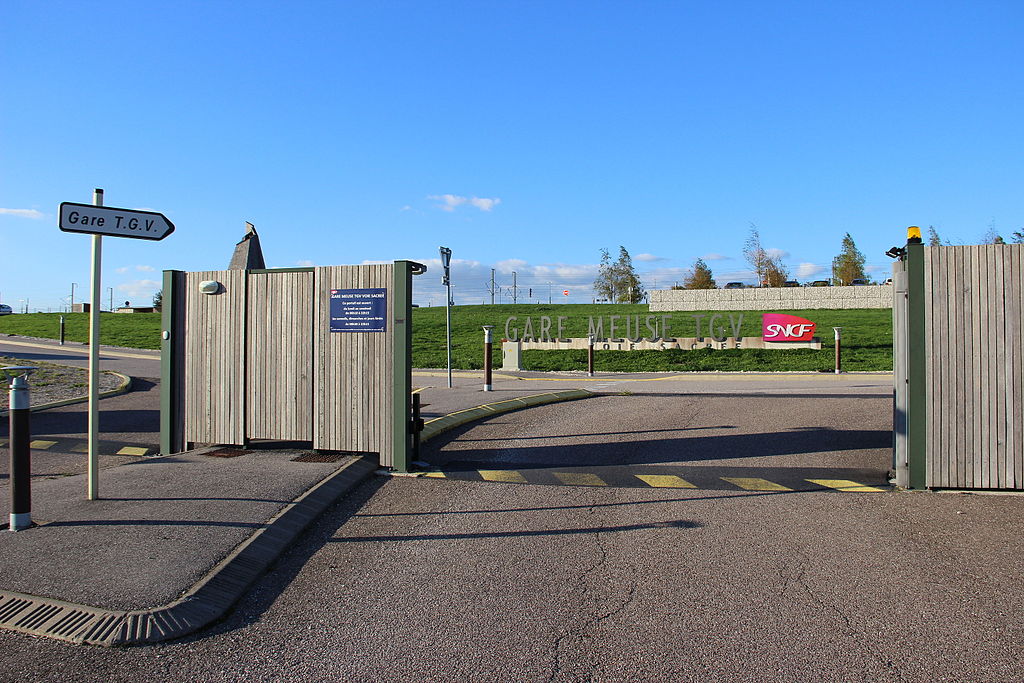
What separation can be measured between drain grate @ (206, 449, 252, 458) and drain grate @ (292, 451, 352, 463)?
74cm

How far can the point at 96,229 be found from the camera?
18.9 ft

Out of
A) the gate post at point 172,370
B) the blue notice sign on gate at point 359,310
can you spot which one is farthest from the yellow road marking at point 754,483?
the gate post at point 172,370

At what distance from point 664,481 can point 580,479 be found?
2.69 ft

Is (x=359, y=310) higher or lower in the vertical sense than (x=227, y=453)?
higher

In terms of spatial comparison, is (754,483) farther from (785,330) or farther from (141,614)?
(785,330)

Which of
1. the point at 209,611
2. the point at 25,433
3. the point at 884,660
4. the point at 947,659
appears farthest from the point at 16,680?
the point at 947,659

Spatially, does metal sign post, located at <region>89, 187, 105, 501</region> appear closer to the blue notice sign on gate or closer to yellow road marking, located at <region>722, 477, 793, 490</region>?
the blue notice sign on gate

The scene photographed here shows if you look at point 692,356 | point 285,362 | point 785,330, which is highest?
point 785,330

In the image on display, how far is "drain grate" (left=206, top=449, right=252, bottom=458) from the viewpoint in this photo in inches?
316

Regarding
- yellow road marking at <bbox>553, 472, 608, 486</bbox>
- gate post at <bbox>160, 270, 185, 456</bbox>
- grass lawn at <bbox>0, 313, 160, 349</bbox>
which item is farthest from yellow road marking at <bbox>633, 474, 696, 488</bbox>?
grass lawn at <bbox>0, 313, 160, 349</bbox>

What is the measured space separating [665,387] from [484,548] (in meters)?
12.8

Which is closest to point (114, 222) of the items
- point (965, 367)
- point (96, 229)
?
point (96, 229)

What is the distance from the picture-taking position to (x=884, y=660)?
3.41 meters

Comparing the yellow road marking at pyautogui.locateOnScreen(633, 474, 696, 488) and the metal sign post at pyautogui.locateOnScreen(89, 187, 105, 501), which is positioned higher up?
the metal sign post at pyautogui.locateOnScreen(89, 187, 105, 501)
